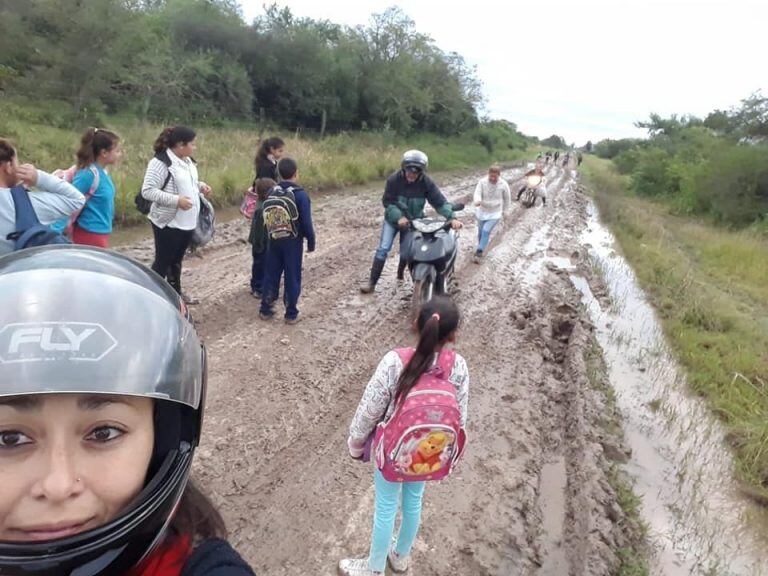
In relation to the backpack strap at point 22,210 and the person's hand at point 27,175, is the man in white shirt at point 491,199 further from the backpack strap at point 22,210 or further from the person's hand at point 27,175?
the backpack strap at point 22,210

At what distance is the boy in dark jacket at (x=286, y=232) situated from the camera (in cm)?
478

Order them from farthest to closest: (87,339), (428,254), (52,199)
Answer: (428,254)
(52,199)
(87,339)

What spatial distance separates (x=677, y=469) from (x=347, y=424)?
2.76 metres

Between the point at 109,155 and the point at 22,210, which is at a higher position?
the point at 109,155

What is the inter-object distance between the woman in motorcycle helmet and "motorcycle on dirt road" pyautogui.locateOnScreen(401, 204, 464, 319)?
4477mm

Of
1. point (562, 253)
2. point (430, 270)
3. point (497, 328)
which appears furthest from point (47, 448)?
point (562, 253)

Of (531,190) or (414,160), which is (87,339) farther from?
(531,190)

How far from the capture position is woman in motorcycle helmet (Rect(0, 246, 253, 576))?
875mm

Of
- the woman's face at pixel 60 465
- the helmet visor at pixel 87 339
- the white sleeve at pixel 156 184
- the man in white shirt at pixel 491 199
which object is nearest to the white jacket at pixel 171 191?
the white sleeve at pixel 156 184

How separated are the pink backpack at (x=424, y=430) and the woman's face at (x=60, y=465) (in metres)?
1.31

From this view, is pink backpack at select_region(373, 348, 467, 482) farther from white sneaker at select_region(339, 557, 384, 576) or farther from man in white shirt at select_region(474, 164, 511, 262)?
man in white shirt at select_region(474, 164, 511, 262)

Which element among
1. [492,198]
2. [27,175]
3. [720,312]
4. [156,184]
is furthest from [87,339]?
[720,312]

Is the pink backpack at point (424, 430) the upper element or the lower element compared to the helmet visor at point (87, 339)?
lower

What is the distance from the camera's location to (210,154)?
11820 millimetres
